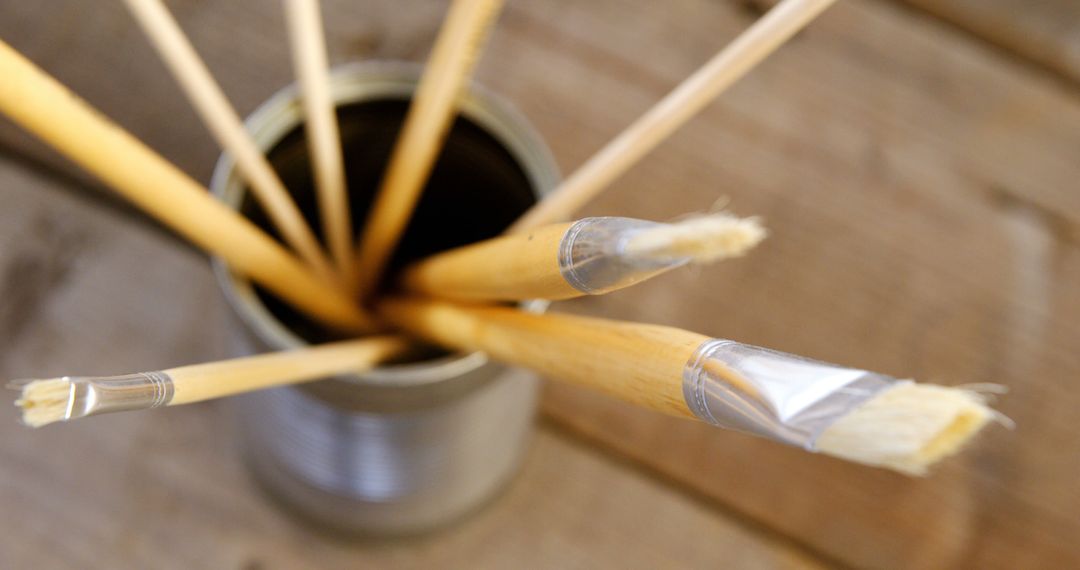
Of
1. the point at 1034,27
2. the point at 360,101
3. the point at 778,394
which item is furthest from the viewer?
the point at 1034,27

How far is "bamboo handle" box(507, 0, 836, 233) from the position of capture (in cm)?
16

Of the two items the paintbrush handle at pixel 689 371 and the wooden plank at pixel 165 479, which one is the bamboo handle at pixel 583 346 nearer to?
the paintbrush handle at pixel 689 371

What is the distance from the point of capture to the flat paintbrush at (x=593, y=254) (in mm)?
116

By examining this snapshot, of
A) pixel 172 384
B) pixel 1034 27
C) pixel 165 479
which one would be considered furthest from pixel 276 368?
pixel 1034 27

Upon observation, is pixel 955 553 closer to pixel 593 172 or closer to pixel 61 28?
pixel 593 172

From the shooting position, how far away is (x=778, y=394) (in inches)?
4.4

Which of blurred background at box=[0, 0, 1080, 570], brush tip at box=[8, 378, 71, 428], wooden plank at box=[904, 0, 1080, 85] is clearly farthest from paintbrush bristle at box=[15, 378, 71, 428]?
wooden plank at box=[904, 0, 1080, 85]

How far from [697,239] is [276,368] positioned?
3.1 inches

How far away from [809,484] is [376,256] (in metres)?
0.15

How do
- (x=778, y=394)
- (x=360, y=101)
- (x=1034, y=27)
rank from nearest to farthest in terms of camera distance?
(x=778, y=394) → (x=360, y=101) → (x=1034, y=27)

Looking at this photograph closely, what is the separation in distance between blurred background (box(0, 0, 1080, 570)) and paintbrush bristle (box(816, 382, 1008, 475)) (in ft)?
0.60

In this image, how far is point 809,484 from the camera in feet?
0.98

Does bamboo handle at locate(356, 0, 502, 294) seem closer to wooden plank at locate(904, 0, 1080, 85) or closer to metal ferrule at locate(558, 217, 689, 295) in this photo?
metal ferrule at locate(558, 217, 689, 295)

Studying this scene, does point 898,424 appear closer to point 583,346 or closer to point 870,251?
point 583,346
